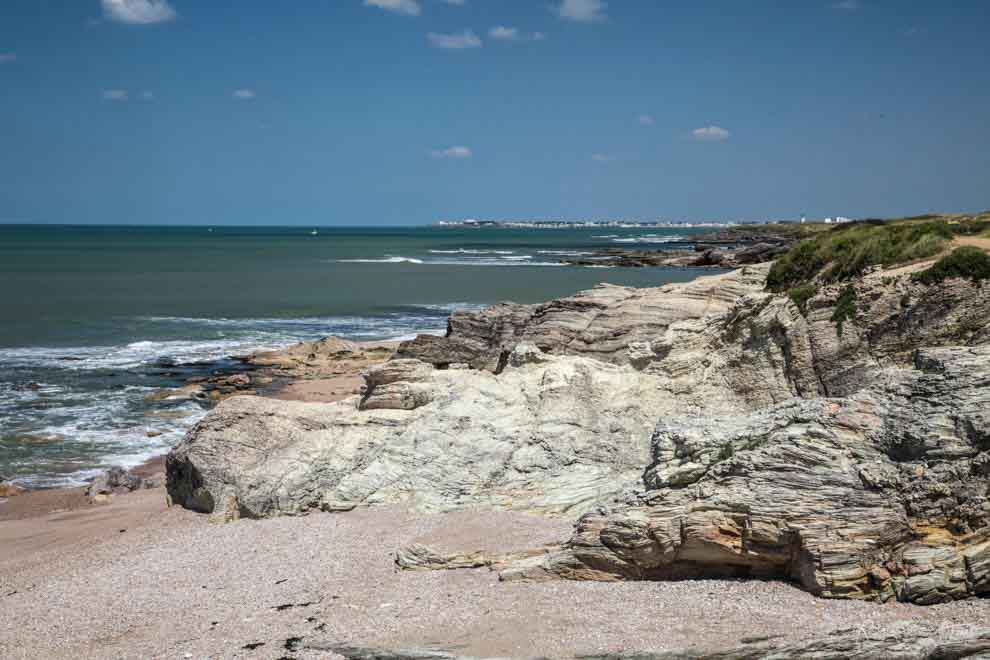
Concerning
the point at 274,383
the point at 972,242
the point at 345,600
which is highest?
the point at 972,242

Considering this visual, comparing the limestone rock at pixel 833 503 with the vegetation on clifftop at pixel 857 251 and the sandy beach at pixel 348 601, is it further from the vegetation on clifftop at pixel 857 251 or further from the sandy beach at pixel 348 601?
the vegetation on clifftop at pixel 857 251

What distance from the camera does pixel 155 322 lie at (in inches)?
1815

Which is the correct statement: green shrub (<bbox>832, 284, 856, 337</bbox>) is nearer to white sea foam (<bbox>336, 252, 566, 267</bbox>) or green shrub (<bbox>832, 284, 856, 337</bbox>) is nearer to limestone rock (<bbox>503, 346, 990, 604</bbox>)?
limestone rock (<bbox>503, 346, 990, 604</bbox>)

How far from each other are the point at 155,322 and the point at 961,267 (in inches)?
1613

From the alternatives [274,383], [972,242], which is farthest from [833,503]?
[274,383]

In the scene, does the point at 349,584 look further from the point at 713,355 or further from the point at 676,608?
the point at 713,355

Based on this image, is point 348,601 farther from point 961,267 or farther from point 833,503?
point 961,267

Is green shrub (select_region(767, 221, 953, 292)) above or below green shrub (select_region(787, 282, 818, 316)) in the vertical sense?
above

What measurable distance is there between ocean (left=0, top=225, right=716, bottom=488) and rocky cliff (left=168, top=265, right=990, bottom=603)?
775 cm

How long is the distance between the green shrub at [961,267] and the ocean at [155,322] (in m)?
17.0

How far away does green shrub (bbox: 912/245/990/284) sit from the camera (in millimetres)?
13086

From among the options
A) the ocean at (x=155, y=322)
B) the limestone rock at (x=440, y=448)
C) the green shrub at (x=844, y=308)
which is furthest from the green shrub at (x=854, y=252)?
the ocean at (x=155, y=322)

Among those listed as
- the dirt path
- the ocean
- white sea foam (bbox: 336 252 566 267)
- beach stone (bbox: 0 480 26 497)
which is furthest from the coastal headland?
white sea foam (bbox: 336 252 566 267)

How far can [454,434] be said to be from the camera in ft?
48.2
